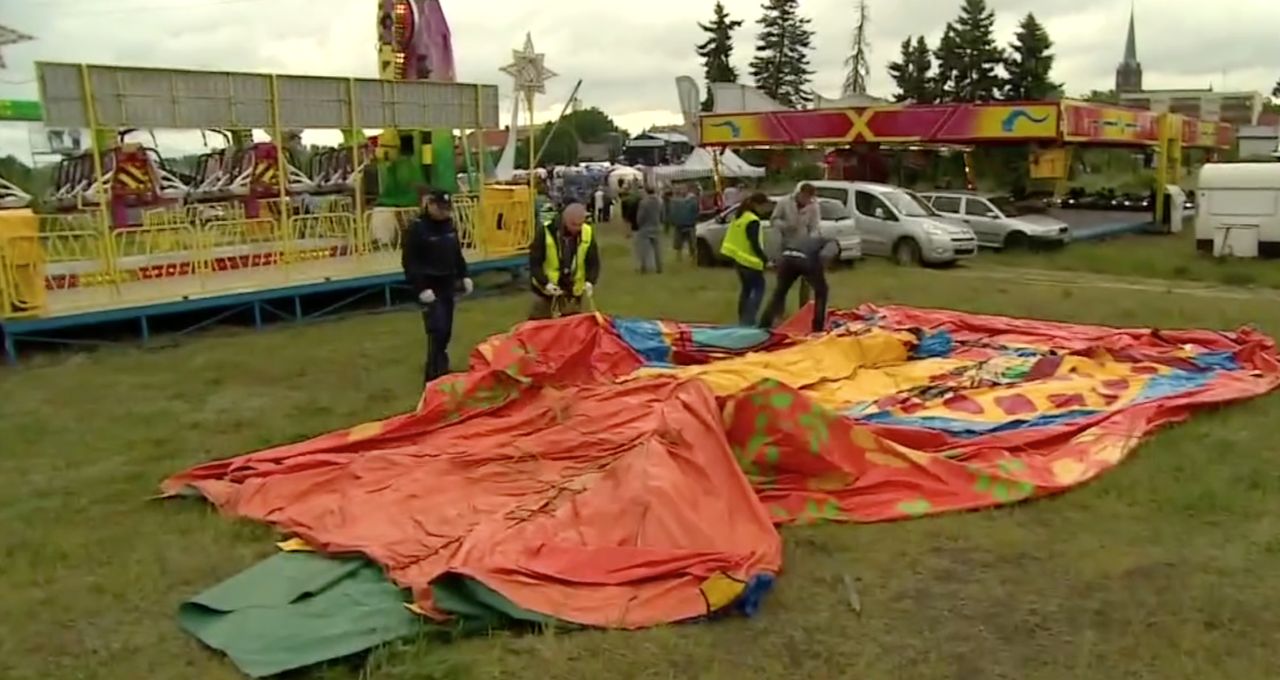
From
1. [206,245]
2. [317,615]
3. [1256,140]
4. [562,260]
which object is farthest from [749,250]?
[1256,140]

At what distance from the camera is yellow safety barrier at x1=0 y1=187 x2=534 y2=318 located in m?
11.3

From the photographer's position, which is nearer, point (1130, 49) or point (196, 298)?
point (196, 298)

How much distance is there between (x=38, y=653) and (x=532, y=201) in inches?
488

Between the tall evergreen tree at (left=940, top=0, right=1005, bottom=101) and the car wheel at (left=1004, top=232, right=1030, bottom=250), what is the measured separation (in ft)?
148

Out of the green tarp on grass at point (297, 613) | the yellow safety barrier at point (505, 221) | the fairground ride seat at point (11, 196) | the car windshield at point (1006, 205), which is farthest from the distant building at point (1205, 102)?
the green tarp on grass at point (297, 613)

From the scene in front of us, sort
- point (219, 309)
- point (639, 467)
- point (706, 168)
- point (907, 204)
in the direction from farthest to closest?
point (706, 168) → point (907, 204) → point (219, 309) → point (639, 467)

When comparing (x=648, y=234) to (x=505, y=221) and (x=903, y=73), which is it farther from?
(x=903, y=73)

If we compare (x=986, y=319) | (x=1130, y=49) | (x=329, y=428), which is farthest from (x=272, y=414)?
(x=1130, y=49)

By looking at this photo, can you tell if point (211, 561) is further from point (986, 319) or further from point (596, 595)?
point (986, 319)

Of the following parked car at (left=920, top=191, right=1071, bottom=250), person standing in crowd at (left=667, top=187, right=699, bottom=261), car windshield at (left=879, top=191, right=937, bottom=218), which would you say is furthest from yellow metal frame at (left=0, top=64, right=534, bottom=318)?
parked car at (left=920, top=191, right=1071, bottom=250)

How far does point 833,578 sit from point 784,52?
242 feet

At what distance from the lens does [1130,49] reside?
112312 mm

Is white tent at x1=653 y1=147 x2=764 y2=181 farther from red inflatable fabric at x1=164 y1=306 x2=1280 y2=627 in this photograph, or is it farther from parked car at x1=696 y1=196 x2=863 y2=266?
red inflatable fabric at x1=164 y1=306 x2=1280 y2=627

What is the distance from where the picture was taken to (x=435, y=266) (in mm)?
8820
